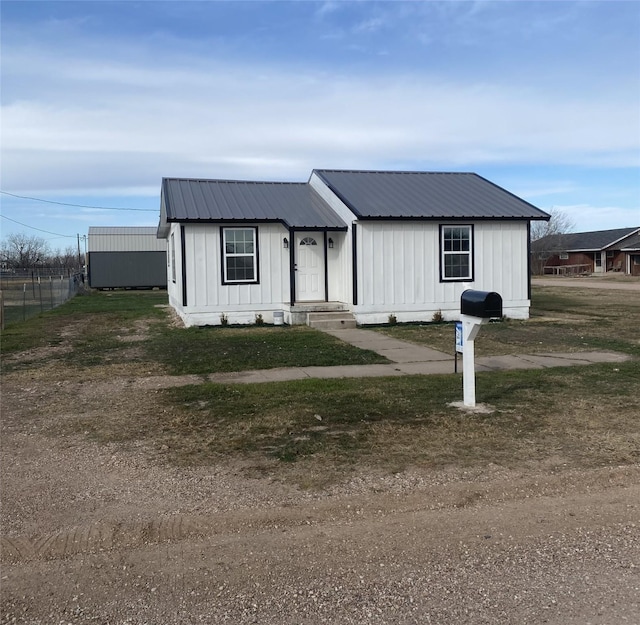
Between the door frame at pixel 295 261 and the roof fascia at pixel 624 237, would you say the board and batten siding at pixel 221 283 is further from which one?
the roof fascia at pixel 624 237

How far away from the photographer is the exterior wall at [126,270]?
43.0 m

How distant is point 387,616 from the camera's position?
10.7 ft

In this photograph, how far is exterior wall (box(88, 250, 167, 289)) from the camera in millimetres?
43031

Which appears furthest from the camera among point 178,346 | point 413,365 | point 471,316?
point 178,346

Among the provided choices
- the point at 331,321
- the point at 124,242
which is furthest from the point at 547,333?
the point at 124,242

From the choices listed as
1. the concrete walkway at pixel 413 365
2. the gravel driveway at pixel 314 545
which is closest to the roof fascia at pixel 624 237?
the concrete walkway at pixel 413 365

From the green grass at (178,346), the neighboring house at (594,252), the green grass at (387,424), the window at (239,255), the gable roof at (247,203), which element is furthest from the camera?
the neighboring house at (594,252)

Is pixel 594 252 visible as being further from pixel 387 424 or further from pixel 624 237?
pixel 387 424

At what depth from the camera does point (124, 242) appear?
44.1 m

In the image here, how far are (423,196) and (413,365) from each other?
900cm

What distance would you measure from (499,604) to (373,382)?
5643mm

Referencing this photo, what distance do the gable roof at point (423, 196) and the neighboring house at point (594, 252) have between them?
4606 cm

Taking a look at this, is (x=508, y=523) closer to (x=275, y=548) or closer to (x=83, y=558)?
(x=275, y=548)

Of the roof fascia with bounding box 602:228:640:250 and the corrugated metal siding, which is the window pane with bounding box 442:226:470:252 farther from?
the roof fascia with bounding box 602:228:640:250
